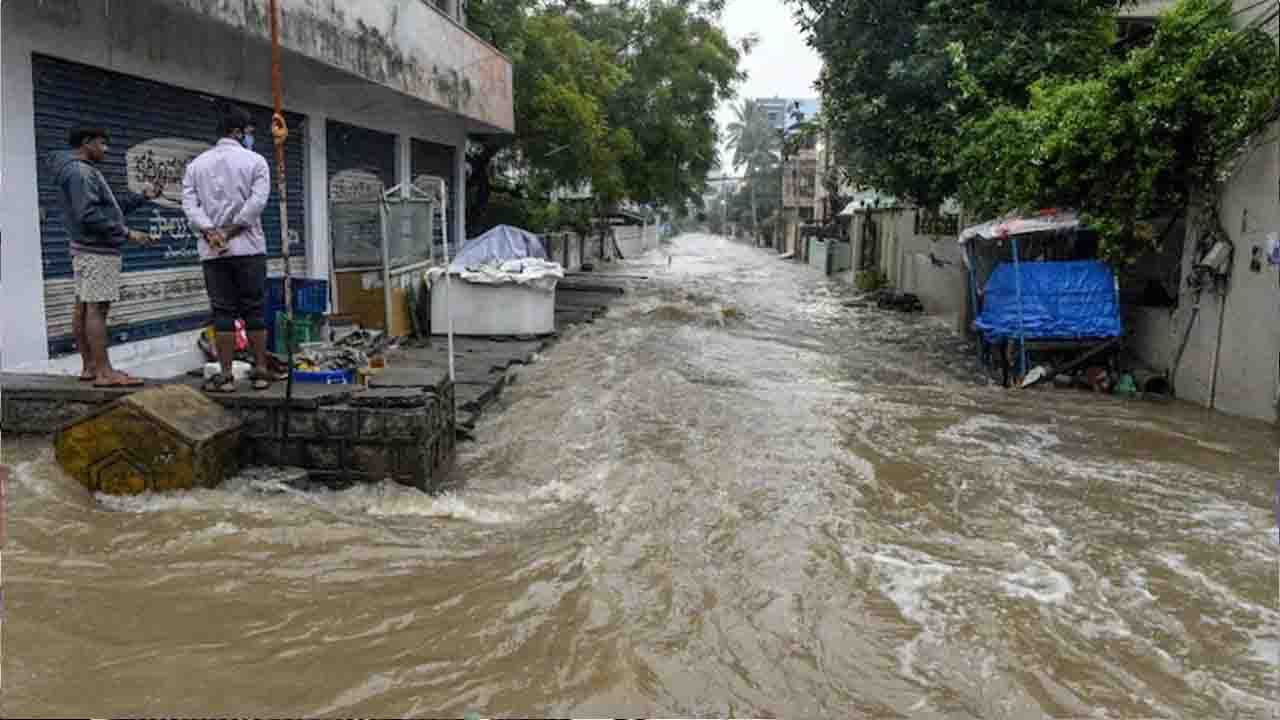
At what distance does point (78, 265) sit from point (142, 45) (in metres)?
2.58

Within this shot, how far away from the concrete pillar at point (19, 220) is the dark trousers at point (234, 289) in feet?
4.10

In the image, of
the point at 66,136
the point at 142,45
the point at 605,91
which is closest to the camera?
the point at 66,136

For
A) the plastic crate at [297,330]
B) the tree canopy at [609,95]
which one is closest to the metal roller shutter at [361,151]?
the plastic crate at [297,330]

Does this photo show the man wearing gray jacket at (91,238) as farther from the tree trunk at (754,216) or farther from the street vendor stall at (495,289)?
the tree trunk at (754,216)

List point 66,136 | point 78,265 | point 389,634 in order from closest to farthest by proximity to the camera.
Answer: point 389,634, point 78,265, point 66,136

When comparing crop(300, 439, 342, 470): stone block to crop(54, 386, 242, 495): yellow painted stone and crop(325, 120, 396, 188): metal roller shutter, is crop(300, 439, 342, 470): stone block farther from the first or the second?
crop(325, 120, 396, 188): metal roller shutter

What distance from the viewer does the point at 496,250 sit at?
1188cm

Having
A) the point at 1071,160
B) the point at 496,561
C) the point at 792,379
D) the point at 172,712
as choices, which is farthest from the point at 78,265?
the point at 1071,160

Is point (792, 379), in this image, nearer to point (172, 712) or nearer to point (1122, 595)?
point (1122, 595)

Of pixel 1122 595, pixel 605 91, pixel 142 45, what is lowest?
pixel 1122 595

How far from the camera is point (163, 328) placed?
760 cm

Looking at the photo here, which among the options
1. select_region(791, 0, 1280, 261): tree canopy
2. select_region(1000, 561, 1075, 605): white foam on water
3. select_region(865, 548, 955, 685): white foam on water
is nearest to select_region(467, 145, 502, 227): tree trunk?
select_region(791, 0, 1280, 261): tree canopy

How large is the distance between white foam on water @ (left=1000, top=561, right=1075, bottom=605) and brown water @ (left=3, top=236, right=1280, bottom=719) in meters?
0.02

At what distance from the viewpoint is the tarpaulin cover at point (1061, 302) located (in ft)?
33.9
